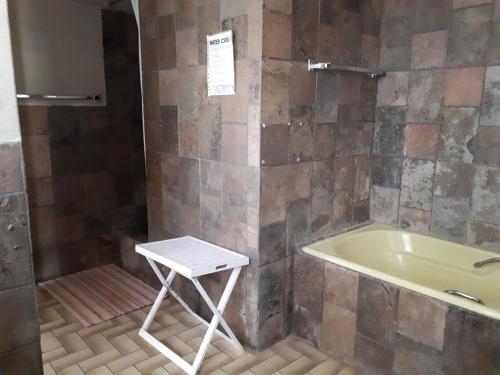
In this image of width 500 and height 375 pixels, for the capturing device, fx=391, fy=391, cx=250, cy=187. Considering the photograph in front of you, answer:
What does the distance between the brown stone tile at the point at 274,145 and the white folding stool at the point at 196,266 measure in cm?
50

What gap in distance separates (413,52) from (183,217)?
5.40 ft

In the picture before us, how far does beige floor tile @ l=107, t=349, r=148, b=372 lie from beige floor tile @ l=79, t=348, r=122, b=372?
0.03 meters

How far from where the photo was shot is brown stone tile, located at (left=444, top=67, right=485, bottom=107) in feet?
6.61

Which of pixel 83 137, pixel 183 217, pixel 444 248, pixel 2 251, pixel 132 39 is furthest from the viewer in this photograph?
pixel 132 39

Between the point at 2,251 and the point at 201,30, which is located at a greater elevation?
the point at 201,30

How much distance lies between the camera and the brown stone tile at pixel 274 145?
6.04 feet

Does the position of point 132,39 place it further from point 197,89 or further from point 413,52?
point 413,52

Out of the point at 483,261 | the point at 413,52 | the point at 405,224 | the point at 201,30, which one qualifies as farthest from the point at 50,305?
the point at 413,52

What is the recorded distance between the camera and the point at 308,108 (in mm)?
1995

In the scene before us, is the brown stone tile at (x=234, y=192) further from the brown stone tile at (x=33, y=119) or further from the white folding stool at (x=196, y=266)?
the brown stone tile at (x=33, y=119)

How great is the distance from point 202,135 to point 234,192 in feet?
1.25

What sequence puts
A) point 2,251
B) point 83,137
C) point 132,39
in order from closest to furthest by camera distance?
point 2,251 < point 83,137 < point 132,39

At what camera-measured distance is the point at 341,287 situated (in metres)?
1.86

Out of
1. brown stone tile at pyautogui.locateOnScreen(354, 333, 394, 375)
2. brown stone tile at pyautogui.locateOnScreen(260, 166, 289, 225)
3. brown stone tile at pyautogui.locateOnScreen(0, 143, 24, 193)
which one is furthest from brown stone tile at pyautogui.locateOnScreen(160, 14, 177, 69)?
brown stone tile at pyautogui.locateOnScreen(354, 333, 394, 375)
